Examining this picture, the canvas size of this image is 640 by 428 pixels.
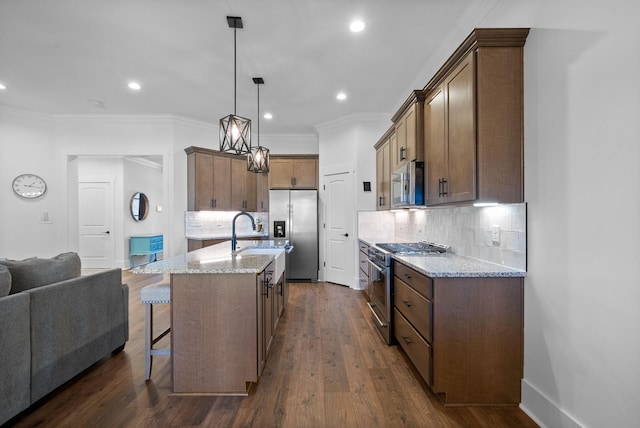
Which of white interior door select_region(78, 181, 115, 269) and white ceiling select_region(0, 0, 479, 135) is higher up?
white ceiling select_region(0, 0, 479, 135)

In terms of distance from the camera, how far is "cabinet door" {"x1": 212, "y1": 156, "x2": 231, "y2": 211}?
5.20 metres

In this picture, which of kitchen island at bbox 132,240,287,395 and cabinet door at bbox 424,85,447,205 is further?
cabinet door at bbox 424,85,447,205

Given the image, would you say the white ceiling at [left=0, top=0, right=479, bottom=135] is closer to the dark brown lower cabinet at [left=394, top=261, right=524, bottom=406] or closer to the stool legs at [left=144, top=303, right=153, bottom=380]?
the dark brown lower cabinet at [left=394, top=261, right=524, bottom=406]

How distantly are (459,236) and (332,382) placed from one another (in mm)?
1664

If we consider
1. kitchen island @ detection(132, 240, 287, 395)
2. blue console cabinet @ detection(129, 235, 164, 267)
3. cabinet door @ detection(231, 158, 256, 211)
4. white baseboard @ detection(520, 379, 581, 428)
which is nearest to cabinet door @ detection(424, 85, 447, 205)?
white baseboard @ detection(520, 379, 581, 428)

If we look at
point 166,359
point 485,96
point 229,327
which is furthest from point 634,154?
point 166,359

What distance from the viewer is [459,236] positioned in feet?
8.38

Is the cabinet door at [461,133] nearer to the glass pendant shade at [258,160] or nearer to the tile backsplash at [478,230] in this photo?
the tile backsplash at [478,230]

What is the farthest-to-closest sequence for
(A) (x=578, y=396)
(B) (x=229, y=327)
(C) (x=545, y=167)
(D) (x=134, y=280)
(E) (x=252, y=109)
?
(D) (x=134, y=280)
(E) (x=252, y=109)
(B) (x=229, y=327)
(C) (x=545, y=167)
(A) (x=578, y=396)

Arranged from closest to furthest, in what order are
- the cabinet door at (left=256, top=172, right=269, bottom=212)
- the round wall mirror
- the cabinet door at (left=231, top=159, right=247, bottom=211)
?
the cabinet door at (left=231, top=159, right=247, bottom=211) → the cabinet door at (left=256, top=172, right=269, bottom=212) → the round wall mirror

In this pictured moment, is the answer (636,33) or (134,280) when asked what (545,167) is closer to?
(636,33)

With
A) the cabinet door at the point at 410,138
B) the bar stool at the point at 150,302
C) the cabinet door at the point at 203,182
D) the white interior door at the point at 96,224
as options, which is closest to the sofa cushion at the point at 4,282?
the bar stool at the point at 150,302

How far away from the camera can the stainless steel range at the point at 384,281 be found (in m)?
2.61

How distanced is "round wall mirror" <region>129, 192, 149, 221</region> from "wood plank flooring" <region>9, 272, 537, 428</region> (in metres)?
5.07
